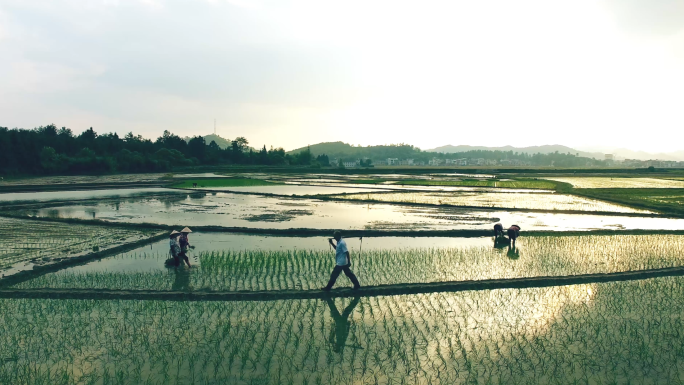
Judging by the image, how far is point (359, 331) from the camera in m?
6.38

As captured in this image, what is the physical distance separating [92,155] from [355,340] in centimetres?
5816

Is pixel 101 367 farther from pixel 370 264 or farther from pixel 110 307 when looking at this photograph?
pixel 370 264

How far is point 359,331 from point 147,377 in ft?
9.34

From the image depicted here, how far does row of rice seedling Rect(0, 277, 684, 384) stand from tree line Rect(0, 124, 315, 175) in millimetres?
50121

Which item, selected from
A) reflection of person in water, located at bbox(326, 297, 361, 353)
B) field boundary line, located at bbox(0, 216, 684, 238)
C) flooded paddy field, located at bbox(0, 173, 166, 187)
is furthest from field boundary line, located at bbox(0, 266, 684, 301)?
flooded paddy field, located at bbox(0, 173, 166, 187)

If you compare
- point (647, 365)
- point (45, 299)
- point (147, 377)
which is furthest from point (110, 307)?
point (647, 365)

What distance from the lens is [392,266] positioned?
10148 mm

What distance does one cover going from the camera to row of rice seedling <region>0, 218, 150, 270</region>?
11.3 meters

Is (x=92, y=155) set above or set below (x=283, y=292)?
above

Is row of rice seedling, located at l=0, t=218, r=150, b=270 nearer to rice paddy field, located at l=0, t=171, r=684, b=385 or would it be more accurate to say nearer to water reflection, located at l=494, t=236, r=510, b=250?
rice paddy field, located at l=0, t=171, r=684, b=385

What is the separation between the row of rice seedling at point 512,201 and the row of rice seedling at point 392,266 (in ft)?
31.0

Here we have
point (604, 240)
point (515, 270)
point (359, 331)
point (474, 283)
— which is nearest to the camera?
point (359, 331)

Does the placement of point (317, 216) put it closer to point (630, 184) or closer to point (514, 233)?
A: point (514, 233)

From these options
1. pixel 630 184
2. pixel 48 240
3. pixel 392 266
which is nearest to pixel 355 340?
pixel 392 266
